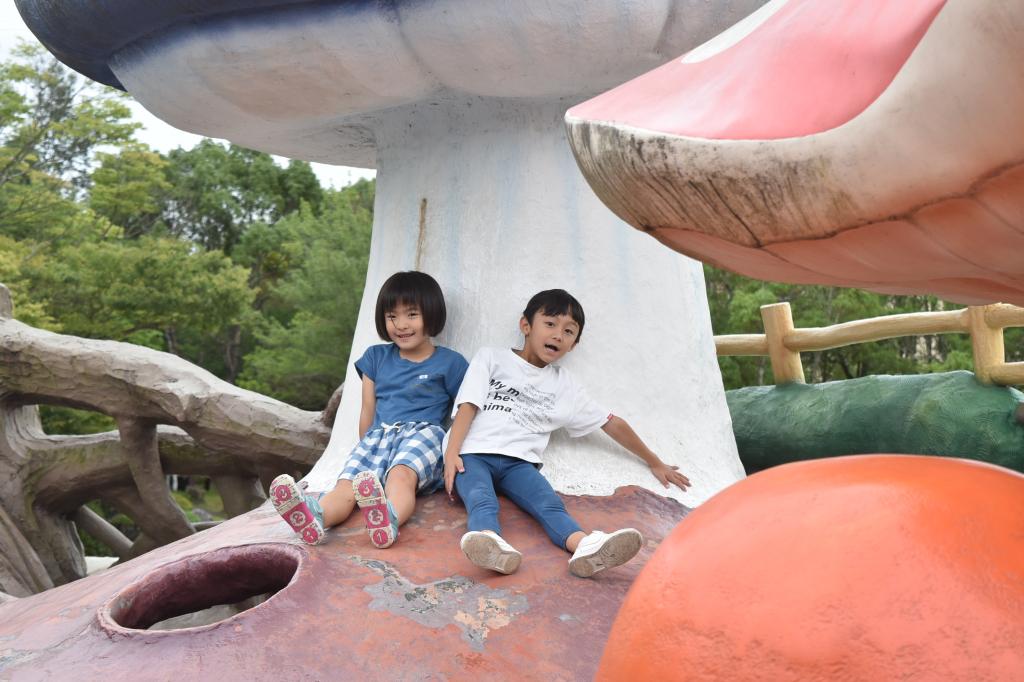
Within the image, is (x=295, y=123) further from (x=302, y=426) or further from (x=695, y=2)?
(x=302, y=426)

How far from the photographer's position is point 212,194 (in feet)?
65.9

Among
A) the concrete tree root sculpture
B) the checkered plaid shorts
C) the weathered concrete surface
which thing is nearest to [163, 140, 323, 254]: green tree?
the concrete tree root sculpture

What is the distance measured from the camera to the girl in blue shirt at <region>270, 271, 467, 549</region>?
257 centimetres

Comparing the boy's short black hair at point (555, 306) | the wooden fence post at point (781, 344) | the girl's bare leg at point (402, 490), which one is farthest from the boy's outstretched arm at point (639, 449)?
the wooden fence post at point (781, 344)

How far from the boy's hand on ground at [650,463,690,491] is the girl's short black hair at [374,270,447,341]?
0.71 meters

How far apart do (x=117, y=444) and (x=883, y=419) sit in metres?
3.57

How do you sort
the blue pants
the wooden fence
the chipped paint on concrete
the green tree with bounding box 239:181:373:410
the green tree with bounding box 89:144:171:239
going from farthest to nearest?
the green tree with bounding box 89:144:171:239, the green tree with bounding box 239:181:373:410, the wooden fence, the blue pants, the chipped paint on concrete

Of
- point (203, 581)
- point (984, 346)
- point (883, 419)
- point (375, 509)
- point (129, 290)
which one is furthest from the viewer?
point (129, 290)

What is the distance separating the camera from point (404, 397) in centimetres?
280

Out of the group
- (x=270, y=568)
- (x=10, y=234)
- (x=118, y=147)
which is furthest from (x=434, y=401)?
(x=118, y=147)

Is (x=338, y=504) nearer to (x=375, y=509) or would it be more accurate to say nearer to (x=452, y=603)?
(x=375, y=509)

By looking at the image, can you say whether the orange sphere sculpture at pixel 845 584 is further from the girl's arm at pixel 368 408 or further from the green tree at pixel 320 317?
the green tree at pixel 320 317

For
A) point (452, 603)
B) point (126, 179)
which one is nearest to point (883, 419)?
point (452, 603)

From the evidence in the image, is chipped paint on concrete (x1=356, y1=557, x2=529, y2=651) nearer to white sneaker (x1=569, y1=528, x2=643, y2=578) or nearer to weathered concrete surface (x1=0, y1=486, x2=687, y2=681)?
weathered concrete surface (x1=0, y1=486, x2=687, y2=681)
